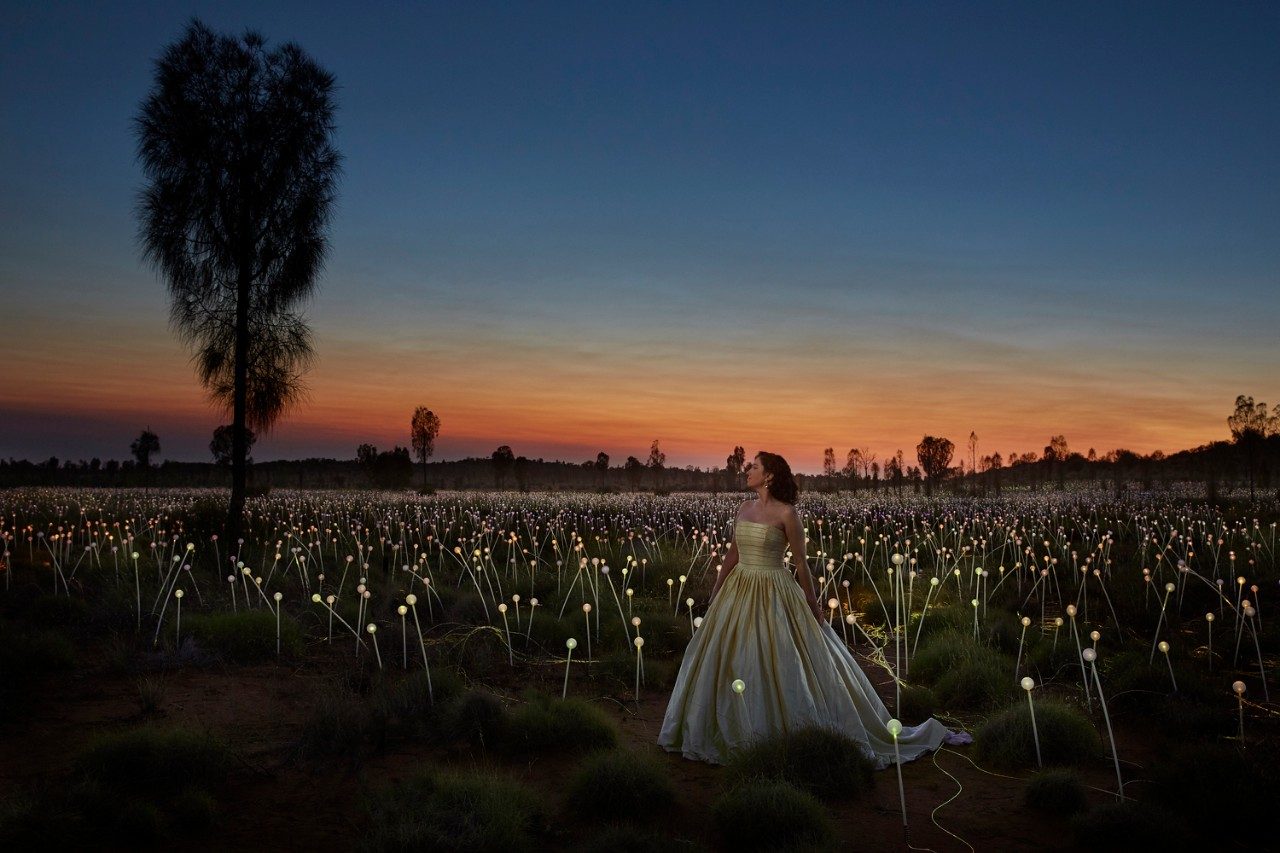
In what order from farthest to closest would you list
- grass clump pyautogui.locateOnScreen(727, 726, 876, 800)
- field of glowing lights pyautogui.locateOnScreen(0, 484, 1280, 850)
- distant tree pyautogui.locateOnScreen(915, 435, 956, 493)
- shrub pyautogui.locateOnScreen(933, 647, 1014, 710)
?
distant tree pyautogui.locateOnScreen(915, 435, 956, 493) < shrub pyautogui.locateOnScreen(933, 647, 1014, 710) < grass clump pyautogui.locateOnScreen(727, 726, 876, 800) < field of glowing lights pyautogui.locateOnScreen(0, 484, 1280, 850)

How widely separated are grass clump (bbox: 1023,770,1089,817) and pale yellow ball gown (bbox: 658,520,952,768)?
111cm

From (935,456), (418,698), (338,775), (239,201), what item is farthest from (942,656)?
(935,456)

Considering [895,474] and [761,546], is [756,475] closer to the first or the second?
[761,546]

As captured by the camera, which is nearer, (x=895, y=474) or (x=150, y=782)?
(x=150, y=782)

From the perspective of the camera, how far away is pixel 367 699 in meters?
7.60

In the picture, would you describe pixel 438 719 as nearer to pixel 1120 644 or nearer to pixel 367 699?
pixel 367 699

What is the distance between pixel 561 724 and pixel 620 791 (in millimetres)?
1468

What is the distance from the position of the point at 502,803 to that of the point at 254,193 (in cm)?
1560

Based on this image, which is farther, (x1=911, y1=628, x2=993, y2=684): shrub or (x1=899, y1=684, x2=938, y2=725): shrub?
(x1=911, y1=628, x2=993, y2=684): shrub

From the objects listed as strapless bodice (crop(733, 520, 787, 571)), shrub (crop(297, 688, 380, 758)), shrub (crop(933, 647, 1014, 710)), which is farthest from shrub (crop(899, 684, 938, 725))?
shrub (crop(297, 688, 380, 758))

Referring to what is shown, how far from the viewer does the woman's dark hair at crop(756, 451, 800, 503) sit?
23.8 feet

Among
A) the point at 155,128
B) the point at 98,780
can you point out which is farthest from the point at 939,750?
the point at 155,128

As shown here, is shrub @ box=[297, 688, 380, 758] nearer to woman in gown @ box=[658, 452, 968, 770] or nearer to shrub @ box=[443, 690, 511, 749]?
shrub @ box=[443, 690, 511, 749]

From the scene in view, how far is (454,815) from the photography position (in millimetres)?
4988
